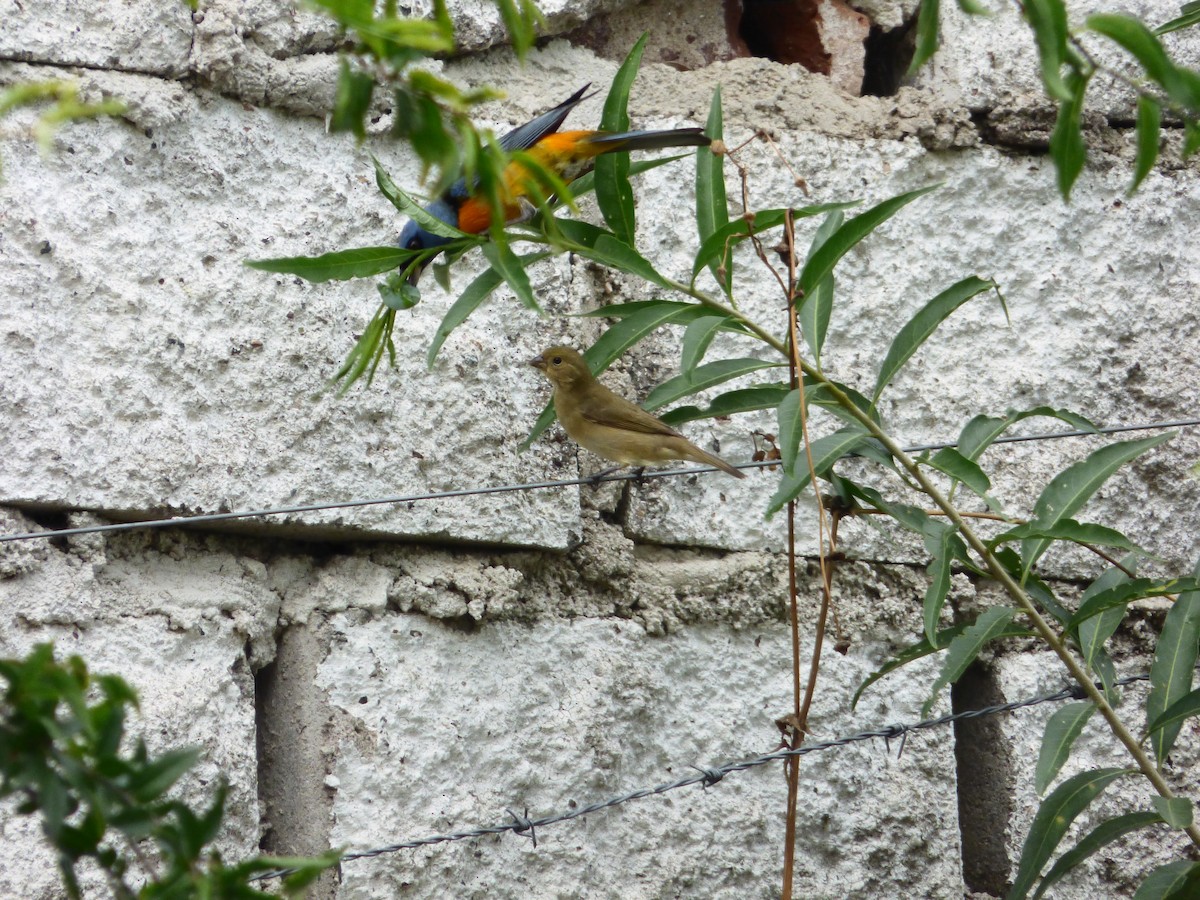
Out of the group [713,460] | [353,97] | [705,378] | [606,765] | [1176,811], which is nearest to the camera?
[353,97]

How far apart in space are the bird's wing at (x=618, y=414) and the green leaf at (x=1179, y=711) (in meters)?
0.98

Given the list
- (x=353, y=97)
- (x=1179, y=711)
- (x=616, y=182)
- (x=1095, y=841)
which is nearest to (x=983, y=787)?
(x=1095, y=841)

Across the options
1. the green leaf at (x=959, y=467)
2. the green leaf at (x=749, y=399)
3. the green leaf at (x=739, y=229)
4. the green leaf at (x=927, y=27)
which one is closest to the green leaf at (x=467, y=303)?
the green leaf at (x=739, y=229)

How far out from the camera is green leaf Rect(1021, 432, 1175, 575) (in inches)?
79.4

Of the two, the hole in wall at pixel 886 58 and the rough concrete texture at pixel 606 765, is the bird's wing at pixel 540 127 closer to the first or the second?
the hole in wall at pixel 886 58

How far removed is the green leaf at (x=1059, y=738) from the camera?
188 centimetres

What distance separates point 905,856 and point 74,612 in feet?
4.82

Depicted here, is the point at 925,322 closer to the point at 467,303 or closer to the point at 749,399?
the point at 749,399

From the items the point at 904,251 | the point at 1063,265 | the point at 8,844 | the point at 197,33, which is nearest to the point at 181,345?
the point at 197,33

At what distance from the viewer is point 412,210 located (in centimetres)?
188

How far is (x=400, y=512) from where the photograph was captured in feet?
7.04

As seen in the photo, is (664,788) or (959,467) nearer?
(959,467)

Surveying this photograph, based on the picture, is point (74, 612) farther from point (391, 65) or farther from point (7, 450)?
point (391, 65)

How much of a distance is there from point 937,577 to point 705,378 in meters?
0.47
